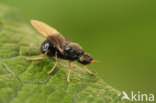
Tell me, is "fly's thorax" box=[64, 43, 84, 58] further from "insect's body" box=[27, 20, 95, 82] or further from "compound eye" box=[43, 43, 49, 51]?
"compound eye" box=[43, 43, 49, 51]

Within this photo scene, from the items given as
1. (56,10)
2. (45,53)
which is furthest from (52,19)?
(45,53)

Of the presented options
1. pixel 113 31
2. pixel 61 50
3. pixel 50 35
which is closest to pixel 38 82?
pixel 61 50

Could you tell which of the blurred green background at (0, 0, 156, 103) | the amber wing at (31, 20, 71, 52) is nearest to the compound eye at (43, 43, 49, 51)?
the amber wing at (31, 20, 71, 52)

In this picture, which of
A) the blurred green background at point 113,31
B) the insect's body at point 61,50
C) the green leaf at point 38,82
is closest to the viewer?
the green leaf at point 38,82

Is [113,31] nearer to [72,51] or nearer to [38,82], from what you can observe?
[72,51]

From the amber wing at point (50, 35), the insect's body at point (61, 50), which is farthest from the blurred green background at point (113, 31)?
the amber wing at point (50, 35)

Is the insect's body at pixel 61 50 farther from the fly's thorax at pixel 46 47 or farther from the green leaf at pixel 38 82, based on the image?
the green leaf at pixel 38 82
